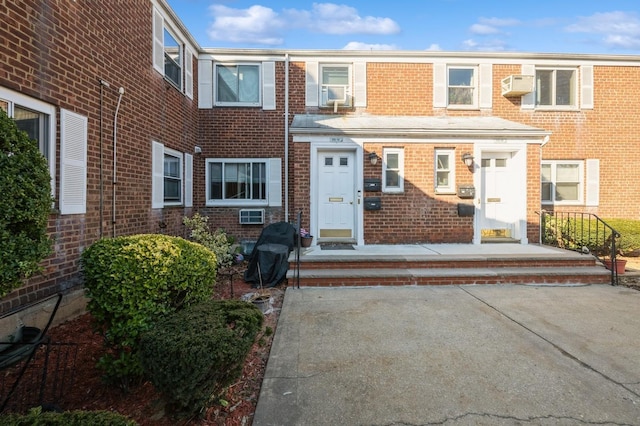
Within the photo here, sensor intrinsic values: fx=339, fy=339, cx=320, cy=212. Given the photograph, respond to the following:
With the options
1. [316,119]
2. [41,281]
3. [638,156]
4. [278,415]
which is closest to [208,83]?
[316,119]

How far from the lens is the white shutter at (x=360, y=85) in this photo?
10227mm

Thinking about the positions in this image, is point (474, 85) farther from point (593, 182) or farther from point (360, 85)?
point (593, 182)

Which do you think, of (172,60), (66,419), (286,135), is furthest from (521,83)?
(66,419)

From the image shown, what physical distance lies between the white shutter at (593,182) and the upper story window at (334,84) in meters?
7.71

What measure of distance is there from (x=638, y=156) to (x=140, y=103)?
1402 centimetres

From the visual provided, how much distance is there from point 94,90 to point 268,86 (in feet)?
18.2

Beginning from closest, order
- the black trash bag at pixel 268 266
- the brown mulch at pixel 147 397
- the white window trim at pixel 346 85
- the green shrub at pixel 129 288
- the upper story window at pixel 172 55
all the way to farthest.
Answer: the brown mulch at pixel 147 397 → the green shrub at pixel 129 288 → the black trash bag at pixel 268 266 → the upper story window at pixel 172 55 → the white window trim at pixel 346 85

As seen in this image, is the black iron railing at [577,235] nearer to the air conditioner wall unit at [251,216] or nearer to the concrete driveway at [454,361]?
the concrete driveway at [454,361]

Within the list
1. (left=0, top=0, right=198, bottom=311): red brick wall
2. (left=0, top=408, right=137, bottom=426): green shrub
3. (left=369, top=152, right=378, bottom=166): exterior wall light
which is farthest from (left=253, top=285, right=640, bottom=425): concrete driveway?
(left=369, top=152, right=378, bottom=166): exterior wall light

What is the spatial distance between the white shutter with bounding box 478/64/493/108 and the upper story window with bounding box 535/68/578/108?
1564 millimetres

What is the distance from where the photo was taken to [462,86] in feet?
34.2

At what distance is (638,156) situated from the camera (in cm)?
1054

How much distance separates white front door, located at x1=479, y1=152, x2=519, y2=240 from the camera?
8695 millimetres

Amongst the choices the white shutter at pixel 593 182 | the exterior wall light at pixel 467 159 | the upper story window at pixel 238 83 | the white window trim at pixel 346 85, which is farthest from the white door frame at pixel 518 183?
the upper story window at pixel 238 83
